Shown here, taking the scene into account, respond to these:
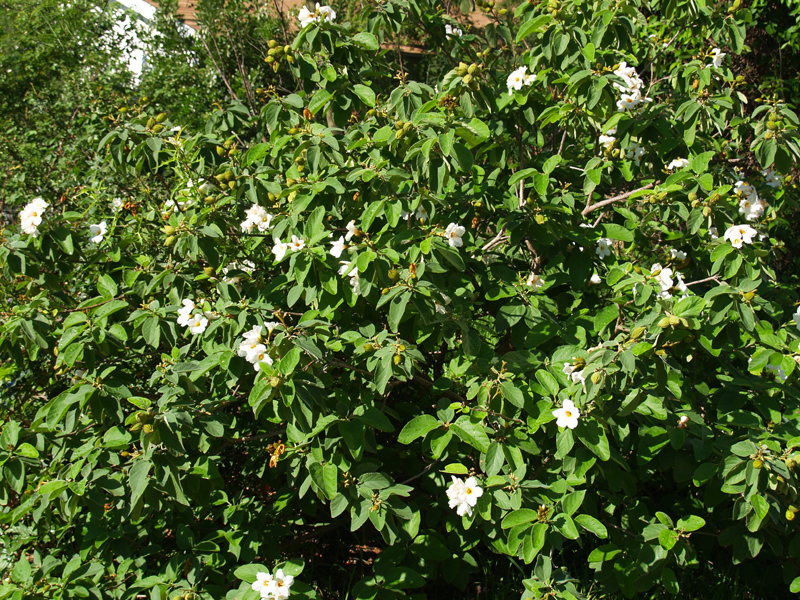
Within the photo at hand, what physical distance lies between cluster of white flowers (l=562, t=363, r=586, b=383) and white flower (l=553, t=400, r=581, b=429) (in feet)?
0.23

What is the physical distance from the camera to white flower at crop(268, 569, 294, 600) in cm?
164

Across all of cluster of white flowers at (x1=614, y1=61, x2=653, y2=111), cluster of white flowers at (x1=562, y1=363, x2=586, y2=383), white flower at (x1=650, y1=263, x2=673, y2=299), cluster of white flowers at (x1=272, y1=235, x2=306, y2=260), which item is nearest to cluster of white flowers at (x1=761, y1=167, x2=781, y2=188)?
cluster of white flowers at (x1=614, y1=61, x2=653, y2=111)

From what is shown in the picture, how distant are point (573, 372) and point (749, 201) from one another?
1.29 meters

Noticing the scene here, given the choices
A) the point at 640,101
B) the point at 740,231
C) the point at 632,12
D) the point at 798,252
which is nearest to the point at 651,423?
the point at 740,231

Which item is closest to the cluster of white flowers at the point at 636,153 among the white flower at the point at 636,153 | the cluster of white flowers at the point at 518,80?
the white flower at the point at 636,153

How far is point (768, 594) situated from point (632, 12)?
2.32m

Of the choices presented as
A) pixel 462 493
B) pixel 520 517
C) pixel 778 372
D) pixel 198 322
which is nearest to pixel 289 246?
pixel 198 322

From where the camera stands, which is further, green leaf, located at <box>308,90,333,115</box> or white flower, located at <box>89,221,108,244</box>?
white flower, located at <box>89,221,108,244</box>

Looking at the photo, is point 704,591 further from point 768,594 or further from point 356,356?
point 356,356

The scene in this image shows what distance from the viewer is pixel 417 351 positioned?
178 cm

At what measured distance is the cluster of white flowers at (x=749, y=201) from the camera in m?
2.48

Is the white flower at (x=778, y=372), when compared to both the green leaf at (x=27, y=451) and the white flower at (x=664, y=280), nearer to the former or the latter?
the white flower at (x=664, y=280)

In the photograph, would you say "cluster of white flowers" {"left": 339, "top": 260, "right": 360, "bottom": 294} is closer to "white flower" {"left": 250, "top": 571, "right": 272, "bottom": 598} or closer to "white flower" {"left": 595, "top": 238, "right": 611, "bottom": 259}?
"white flower" {"left": 250, "top": 571, "right": 272, "bottom": 598}

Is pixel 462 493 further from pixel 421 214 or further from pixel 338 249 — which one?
pixel 421 214
